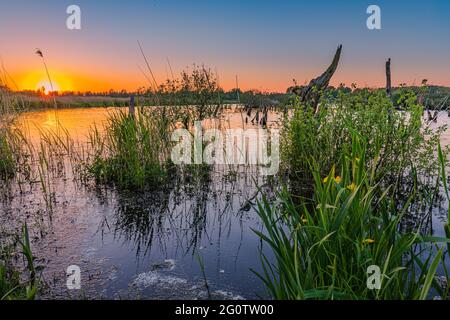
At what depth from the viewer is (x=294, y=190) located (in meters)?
7.34

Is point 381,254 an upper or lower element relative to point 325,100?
lower

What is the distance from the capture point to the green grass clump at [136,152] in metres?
7.74

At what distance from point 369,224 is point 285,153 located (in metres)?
5.49

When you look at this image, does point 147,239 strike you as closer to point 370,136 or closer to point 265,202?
point 265,202

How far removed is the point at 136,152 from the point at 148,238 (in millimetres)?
3073

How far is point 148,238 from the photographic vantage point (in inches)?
204

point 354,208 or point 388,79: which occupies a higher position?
point 388,79

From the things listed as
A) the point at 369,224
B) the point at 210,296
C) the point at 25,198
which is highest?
the point at 369,224

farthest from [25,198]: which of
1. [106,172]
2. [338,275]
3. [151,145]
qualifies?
[338,275]

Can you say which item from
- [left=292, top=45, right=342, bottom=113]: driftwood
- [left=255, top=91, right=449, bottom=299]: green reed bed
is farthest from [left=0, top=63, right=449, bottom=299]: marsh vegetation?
[left=292, top=45, right=342, bottom=113]: driftwood

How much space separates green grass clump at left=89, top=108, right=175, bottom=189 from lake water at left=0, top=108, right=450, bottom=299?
48cm

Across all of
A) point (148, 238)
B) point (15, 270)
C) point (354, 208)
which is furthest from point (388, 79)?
point (15, 270)
